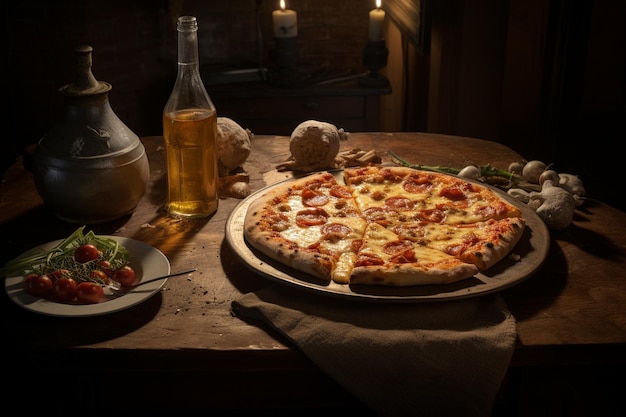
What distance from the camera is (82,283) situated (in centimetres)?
188

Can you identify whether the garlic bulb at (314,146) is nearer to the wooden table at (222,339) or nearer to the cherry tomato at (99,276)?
the wooden table at (222,339)

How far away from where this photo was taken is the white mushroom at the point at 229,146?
2.67 meters

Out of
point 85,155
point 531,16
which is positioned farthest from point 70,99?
point 531,16

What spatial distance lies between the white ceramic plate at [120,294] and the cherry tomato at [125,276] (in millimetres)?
28

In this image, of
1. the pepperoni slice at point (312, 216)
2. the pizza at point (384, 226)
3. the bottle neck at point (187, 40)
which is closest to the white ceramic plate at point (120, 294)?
the pizza at point (384, 226)

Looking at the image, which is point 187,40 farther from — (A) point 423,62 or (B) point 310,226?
(A) point 423,62

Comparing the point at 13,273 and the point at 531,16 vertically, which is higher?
the point at 531,16

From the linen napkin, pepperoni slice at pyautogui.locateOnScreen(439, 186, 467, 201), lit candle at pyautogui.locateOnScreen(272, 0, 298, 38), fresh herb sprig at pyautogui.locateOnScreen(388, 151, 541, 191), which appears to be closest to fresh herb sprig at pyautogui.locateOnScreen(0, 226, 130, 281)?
the linen napkin

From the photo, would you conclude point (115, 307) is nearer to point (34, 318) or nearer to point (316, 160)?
point (34, 318)

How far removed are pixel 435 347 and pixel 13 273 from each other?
1063 millimetres

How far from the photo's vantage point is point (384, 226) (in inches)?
89.4

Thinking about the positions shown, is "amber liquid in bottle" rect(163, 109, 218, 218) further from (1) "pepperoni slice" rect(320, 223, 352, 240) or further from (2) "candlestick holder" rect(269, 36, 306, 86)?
(2) "candlestick holder" rect(269, 36, 306, 86)

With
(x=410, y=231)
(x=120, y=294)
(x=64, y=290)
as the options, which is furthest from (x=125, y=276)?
(x=410, y=231)

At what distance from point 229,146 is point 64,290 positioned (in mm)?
958
